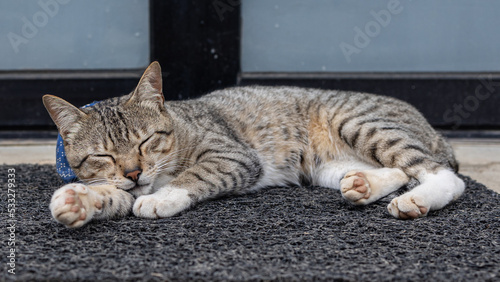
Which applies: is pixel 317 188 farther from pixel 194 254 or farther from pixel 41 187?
pixel 41 187

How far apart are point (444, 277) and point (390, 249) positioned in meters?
0.27

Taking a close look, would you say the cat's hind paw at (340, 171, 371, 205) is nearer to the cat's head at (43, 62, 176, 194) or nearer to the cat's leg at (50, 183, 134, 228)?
the cat's head at (43, 62, 176, 194)

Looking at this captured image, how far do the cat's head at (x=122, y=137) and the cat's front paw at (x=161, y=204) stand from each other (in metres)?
0.12

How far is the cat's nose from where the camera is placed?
2264mm

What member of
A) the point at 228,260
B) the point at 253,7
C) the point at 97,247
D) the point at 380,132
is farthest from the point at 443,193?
the point at 253,7

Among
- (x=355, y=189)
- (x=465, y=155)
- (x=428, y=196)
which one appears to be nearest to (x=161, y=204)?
(x=355, y=189)

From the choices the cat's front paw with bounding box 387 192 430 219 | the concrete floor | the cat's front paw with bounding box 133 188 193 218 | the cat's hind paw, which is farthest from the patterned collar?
the cat's front paw with bounding box 387 192 430 219

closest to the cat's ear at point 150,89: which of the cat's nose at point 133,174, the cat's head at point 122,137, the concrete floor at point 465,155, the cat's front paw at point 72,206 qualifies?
the cat's head at point 122,137

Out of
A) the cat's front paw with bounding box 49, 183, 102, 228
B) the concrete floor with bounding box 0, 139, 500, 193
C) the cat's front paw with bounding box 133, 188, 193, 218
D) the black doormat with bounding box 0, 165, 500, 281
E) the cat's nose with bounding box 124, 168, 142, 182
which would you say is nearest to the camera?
the black doormat with bounding box 0, 165, 500, 281

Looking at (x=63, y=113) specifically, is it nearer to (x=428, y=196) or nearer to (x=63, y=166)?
(x=63, y=166)

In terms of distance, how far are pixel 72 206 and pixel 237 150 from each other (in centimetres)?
104

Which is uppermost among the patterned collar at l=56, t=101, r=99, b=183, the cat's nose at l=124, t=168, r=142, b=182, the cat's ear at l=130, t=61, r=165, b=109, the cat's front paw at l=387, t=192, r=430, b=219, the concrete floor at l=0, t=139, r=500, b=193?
the cat's ear at l=130, t=61, r=165, b=109

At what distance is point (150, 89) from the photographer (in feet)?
8.30

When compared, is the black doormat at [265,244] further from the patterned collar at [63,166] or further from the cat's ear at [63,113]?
the cat's ear at [63,113]
